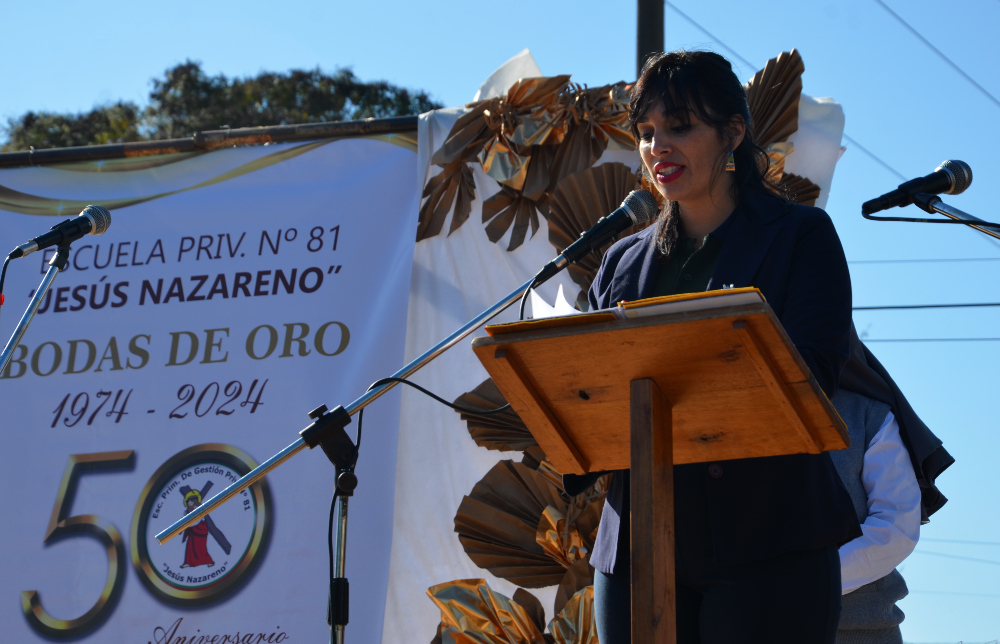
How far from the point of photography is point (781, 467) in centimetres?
139

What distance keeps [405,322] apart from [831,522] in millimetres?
2080

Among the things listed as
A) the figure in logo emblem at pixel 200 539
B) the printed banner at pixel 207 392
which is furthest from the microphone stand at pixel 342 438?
the figure in logo emblem at pixel 200 539

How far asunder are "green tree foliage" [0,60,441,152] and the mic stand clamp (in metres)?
11.1

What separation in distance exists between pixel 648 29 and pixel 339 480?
3.06 meters

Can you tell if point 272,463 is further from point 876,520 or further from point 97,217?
point 876,520

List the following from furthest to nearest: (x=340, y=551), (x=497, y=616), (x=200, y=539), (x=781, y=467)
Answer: (x=200, y=539) → (x=497, y=616) → (x=340, y=551) → (x=781, y=467)

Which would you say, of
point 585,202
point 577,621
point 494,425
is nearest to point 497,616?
point 577,621

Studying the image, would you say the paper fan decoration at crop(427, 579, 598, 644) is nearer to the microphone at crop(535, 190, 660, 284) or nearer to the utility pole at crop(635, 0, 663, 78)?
the microphone at crop(535, 190, 660, 284)

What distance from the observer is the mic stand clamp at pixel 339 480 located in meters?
1.67

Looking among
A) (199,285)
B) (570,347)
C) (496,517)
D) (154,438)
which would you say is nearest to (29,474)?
(154,438)

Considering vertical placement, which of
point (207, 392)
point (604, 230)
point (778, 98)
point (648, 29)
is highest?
point (648, 29)

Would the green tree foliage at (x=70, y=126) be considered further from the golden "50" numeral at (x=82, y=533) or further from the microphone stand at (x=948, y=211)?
the microphone stand at (x=948, y=211)

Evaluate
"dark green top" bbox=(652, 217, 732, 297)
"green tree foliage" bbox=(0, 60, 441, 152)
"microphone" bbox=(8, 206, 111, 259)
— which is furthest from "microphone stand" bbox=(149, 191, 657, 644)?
"green tree foliage" bbox=(0, 60, 441, 152)

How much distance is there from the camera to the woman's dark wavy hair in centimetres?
157
